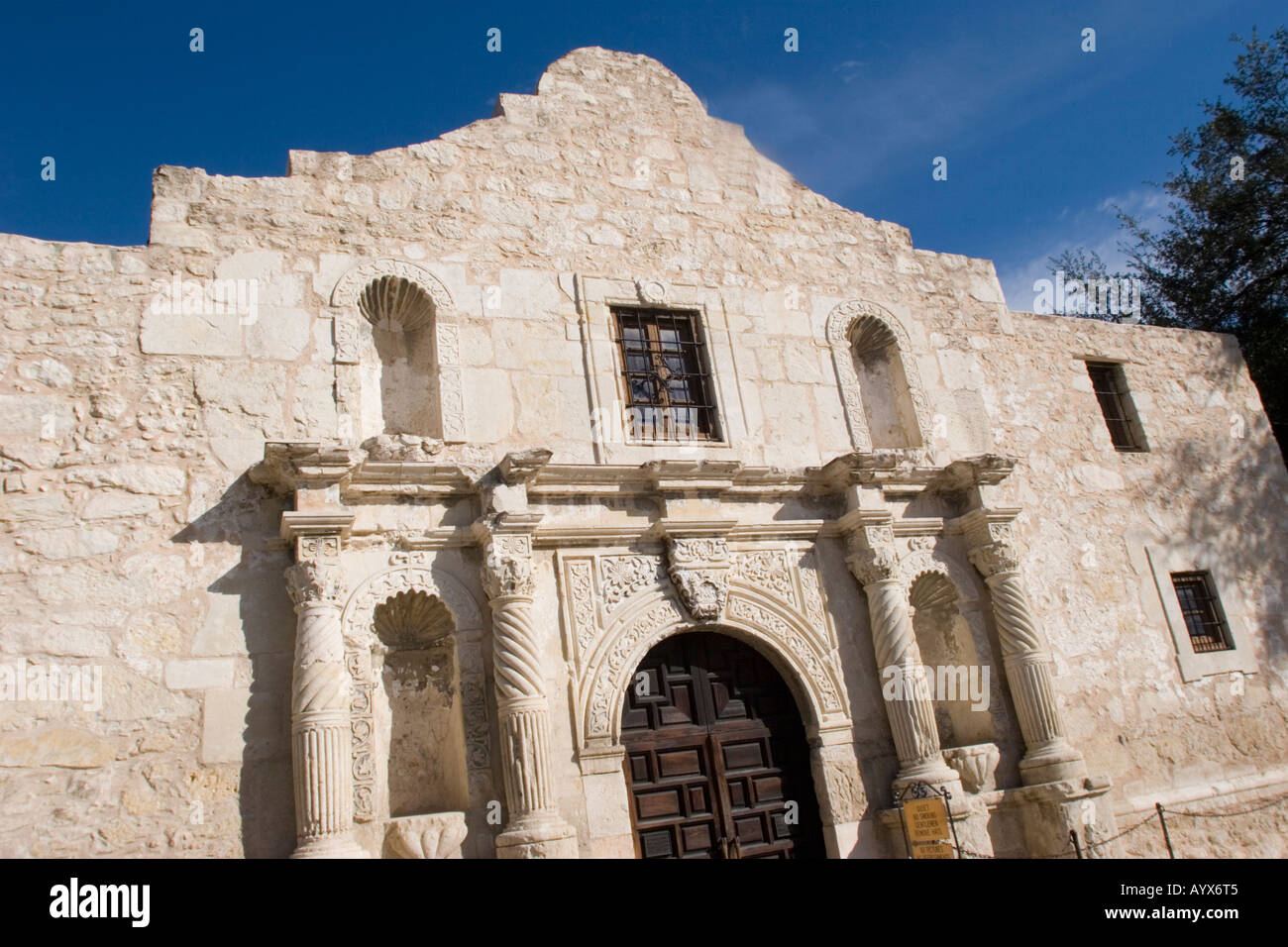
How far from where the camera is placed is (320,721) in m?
5.59

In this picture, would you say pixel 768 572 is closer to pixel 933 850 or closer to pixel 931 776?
pixel 931 776

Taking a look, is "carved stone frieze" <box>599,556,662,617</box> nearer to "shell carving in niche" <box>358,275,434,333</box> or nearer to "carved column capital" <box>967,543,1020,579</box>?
"shell carving in niche" <box>358,275,434,333</box>

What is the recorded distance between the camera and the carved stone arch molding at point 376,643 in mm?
5879

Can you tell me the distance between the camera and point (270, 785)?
565cm

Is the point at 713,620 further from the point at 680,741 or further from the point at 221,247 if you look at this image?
the point at 221,247

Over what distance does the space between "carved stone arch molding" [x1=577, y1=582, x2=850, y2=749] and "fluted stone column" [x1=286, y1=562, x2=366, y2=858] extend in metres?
1.60

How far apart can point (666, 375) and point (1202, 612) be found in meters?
5.67

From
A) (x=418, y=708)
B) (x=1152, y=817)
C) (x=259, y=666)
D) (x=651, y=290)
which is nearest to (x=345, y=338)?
(x=259, y=666)

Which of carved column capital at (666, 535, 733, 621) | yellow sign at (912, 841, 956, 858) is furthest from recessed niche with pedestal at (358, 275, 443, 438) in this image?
yellow sign at (912, 841, 956, 858)

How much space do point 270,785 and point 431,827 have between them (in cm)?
97

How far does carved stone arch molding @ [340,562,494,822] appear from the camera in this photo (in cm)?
588

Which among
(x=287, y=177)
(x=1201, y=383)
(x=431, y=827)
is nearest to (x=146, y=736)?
(x=431, y=827)

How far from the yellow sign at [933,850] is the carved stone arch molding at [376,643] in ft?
9.64

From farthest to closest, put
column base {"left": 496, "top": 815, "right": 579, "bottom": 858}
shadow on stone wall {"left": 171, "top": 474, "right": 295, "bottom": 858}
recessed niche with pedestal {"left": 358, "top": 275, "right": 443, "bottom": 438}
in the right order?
recessed niche with pedestal {"left": 358, "top": 275, "right": 443, "bottom": 438}, column base {"left": 496, "top": 815, "right": 579, "bottom": 858}, shadow on stone wall {"left": 171, "top": 474, "right": 295, "bottom": 858}
